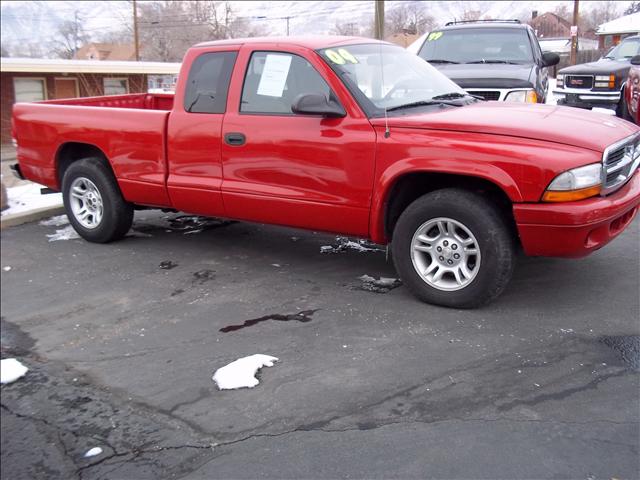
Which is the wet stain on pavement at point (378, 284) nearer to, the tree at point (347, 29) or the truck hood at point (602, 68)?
the tree at point (347, 29)

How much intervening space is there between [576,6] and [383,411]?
16.3 ft

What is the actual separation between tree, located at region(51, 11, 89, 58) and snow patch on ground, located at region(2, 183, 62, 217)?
22792 mm

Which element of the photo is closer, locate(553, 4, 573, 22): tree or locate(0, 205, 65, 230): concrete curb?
locate(553, 4, 573, 22): tree

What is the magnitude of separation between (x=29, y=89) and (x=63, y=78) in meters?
1.54

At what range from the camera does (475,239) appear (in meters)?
4.32

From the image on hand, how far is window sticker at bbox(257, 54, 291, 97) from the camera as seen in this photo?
515cm

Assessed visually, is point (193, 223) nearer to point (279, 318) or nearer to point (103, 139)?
point (103, 139)

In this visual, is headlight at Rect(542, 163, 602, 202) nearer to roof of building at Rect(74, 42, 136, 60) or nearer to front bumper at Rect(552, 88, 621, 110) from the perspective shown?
front bumper at Rect(552, 88, 621, 110)

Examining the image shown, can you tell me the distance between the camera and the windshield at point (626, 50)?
19.1 ft

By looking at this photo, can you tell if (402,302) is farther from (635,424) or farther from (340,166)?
(635,424)

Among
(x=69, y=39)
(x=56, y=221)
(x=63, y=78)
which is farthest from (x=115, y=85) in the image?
(x=56, y=221)

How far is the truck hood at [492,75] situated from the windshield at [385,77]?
2284mm

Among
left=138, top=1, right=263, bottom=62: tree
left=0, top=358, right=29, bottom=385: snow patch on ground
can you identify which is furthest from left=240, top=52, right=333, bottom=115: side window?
left=0, top=358, right=29, bottom=385: snow patch on ground

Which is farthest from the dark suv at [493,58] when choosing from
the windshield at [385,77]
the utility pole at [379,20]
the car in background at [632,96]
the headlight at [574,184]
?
the headlight at [574,184]
